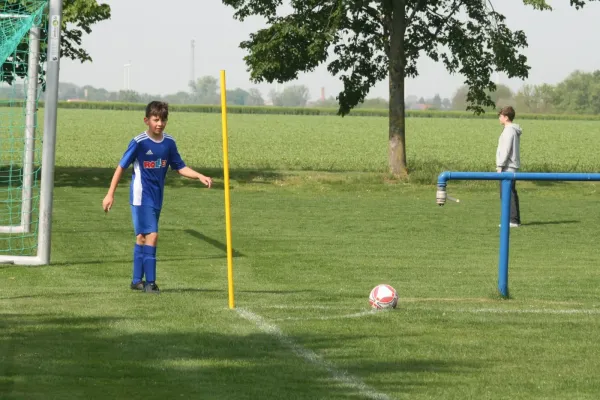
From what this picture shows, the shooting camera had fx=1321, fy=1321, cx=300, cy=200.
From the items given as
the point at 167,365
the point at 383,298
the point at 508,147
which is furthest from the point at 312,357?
the point at 508,147

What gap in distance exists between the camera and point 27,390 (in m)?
7.24

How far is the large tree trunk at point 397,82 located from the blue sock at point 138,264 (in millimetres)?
21404

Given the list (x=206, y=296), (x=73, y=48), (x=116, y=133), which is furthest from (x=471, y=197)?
(x=116, y=133)

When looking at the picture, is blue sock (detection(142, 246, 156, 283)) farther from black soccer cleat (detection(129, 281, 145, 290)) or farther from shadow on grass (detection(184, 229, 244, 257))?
shadow on grass (detection(184, 229, 244, 257))

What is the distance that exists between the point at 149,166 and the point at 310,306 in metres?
2.03

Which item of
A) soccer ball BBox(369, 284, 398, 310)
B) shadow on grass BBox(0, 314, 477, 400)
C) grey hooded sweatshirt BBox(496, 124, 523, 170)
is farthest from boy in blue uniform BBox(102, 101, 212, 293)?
grey hooded sweatshirt BBox(496, 124, 523, 170)

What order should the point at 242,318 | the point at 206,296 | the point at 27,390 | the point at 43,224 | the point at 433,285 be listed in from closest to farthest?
the point at 27,390 < the point at 242,318 < the point at 206,296 < the point at 433,285 < the point at 43,224

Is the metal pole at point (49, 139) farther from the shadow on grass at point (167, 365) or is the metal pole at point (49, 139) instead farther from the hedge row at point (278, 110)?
the hedge row at point (278, 110)

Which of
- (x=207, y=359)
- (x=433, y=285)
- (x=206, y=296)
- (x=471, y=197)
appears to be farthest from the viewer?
(x=471, y=197)

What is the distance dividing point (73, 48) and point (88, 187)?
4.86 metres

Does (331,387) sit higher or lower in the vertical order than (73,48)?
lower

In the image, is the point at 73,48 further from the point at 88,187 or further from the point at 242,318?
the point at 242,318

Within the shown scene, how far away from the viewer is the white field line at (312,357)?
23.9 feet

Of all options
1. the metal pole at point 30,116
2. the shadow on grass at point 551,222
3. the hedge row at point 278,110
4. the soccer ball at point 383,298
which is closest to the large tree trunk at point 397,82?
the shadow on grass at point 551,222
